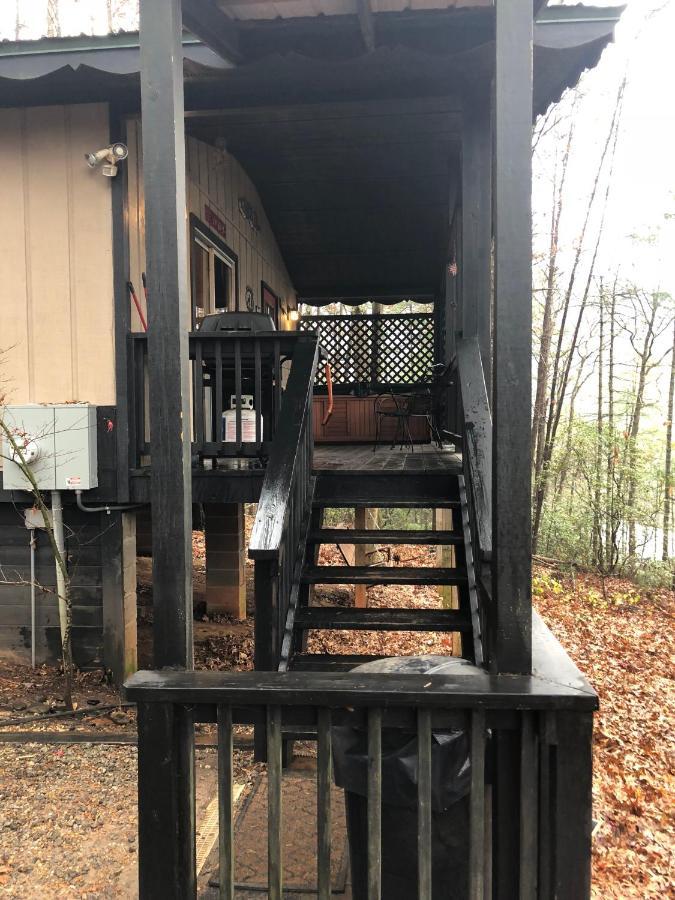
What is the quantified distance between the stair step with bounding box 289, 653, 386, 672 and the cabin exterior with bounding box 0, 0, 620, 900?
2 centimetres

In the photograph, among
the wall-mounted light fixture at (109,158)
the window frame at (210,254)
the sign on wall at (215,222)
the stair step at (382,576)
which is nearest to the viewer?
the stair step at (382,576)

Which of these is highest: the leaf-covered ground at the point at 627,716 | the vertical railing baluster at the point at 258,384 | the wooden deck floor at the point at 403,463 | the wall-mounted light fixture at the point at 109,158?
the wall-mounted light fixture at the point at 109,158

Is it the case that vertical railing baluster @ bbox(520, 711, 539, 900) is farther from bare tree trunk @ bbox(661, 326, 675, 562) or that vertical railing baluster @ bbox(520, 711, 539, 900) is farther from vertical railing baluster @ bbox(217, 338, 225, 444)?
bare tree trunk @ bbox(661, 326, 675, 562)

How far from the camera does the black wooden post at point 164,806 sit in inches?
67.6

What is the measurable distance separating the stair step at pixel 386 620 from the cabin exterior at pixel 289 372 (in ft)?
0.05

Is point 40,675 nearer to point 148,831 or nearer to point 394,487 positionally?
point 394,487

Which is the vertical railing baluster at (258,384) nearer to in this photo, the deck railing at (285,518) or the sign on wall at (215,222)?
the deck railing at (285,518)

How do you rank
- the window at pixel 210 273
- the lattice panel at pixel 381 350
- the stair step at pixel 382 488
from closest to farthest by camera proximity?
the stair step at pixel 382 488
the window at pixel 210 273
the lattice panel at pixel 381 350

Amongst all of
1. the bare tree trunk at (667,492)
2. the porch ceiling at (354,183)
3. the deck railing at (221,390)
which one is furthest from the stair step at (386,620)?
the bare tree trunk at (667,492)

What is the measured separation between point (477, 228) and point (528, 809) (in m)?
3.53

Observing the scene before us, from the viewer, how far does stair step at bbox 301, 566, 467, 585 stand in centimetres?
331

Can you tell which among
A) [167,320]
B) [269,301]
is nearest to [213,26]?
[167,320]

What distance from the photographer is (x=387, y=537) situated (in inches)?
139

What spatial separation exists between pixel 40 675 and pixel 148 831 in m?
3.38
